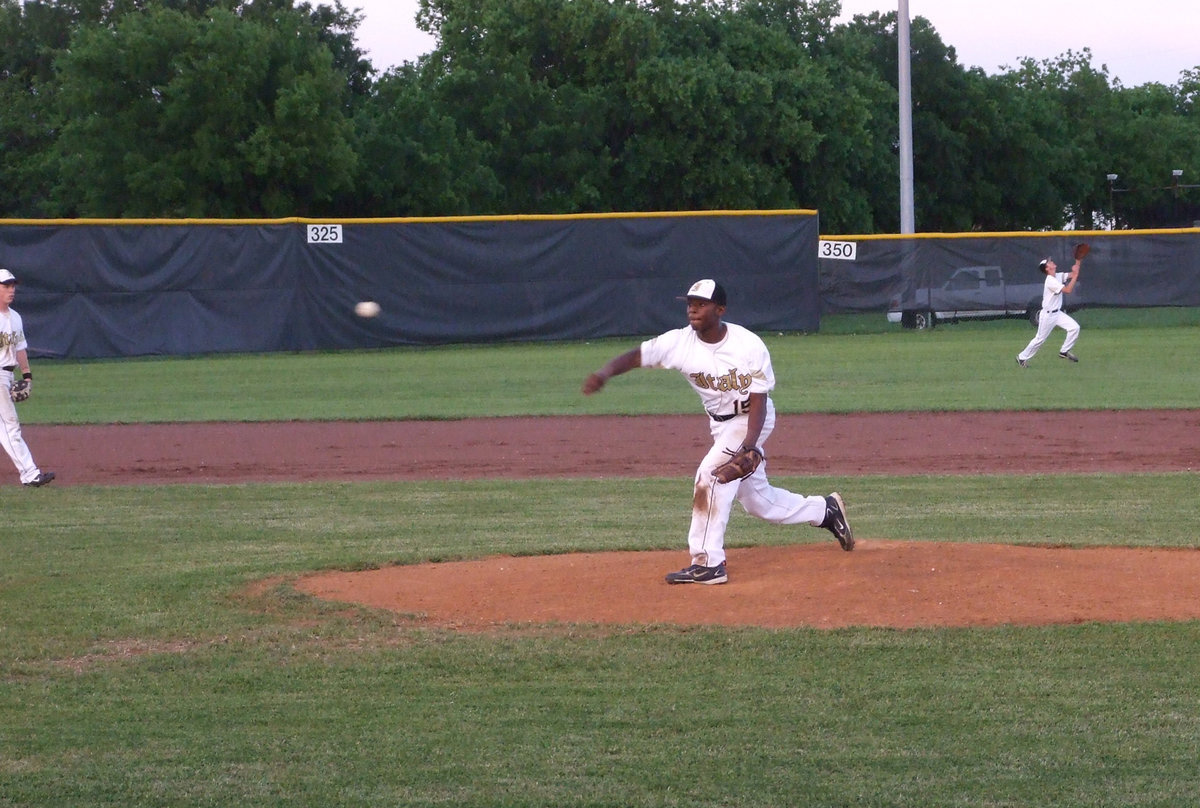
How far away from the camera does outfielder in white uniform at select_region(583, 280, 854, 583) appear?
22.4 ft

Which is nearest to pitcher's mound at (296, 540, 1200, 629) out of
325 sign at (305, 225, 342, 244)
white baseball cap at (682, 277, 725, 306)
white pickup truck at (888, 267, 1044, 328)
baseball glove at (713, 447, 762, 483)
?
baseball glove at (713, 447, 762, 483)

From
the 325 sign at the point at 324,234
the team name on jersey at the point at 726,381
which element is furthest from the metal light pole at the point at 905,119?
the team name on jersey at the point at 726,381

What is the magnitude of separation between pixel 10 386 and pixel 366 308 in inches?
556

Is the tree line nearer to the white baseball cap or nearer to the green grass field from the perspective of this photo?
the green grass field

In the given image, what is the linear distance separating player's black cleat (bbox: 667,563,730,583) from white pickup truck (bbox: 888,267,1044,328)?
75.1 ft

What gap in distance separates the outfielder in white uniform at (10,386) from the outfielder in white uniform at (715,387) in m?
6.90

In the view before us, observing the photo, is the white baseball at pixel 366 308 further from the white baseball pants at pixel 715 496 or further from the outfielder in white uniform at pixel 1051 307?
the white baseball pants at pixel 715 496

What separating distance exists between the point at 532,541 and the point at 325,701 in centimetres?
350

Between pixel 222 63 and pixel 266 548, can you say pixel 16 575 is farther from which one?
pixel 222 63

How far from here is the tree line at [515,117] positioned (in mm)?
35281

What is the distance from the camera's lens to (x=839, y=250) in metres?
28.7

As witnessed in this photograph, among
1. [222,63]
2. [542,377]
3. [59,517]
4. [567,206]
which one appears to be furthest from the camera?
[567,206]

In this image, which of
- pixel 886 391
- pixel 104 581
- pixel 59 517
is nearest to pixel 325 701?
pixel 104 581

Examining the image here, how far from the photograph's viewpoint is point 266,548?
875 cm
